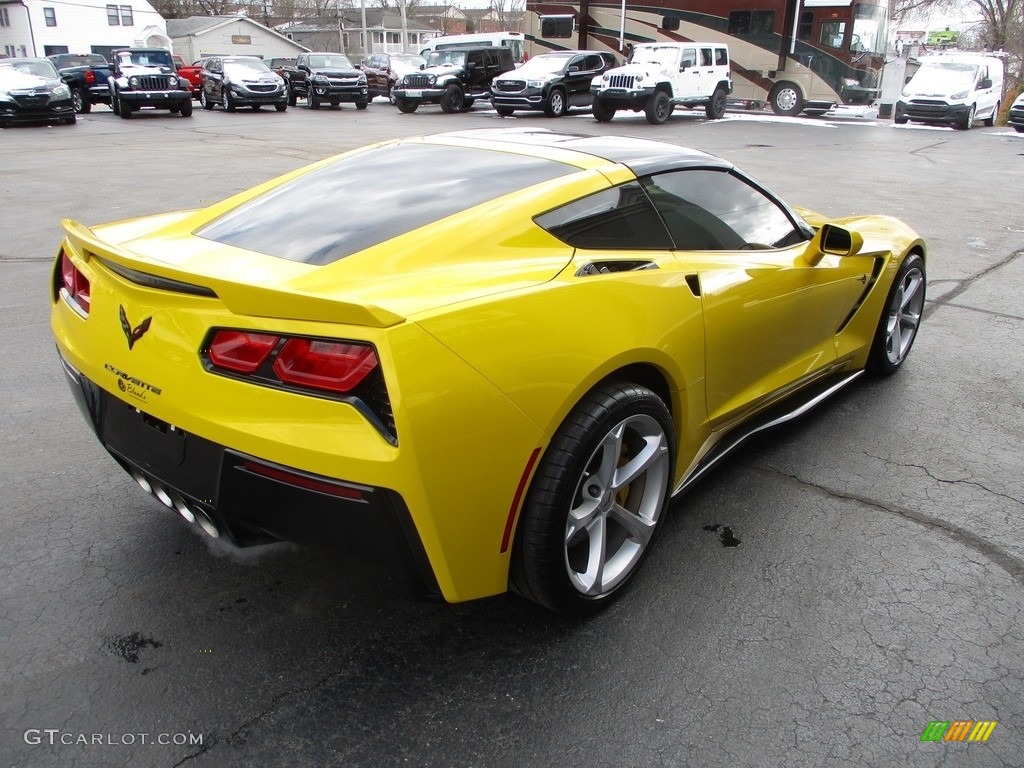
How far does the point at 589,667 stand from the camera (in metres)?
2.38

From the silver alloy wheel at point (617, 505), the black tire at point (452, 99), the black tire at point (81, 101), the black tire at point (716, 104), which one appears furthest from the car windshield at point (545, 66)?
the silver alloy wheel at point (617, 505)

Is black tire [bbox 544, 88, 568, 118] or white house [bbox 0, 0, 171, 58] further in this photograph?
white house [bbox 0, 0, 171, 58]

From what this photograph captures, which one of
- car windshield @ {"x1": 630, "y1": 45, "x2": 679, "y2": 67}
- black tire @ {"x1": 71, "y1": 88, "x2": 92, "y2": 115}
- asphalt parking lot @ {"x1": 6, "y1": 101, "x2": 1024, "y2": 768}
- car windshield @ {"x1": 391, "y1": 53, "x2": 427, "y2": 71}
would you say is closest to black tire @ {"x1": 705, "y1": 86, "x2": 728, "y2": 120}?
car windshield @ {"x1": 630, "y1": 45, "x2": 679, "y2": 67}

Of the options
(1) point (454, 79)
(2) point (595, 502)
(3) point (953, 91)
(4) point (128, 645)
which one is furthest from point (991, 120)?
(4) point (128, 645)

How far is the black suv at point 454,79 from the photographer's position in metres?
26.3

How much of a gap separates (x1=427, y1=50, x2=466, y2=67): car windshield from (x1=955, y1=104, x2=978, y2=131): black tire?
15.5 meters

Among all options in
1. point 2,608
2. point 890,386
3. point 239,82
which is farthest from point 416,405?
point 239,82

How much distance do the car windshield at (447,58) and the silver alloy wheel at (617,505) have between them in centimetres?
2683

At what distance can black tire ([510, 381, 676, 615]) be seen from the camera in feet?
7.40

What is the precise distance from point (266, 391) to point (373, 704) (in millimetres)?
904

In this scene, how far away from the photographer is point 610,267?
2.59m

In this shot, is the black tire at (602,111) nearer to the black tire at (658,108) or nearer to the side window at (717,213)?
the black tire at (658,108)

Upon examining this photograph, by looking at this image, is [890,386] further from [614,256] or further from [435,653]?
[435,653]

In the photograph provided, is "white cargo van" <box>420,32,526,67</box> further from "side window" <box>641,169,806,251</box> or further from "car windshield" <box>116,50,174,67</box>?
"side window" <box>641,169,806,251</box>
